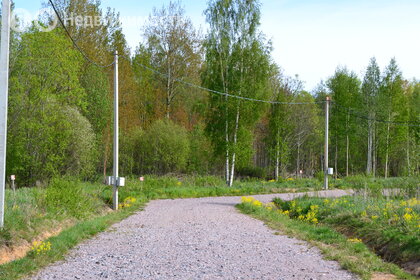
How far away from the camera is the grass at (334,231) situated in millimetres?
7886

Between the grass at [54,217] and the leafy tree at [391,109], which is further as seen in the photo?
the leafy tree at [391,109]

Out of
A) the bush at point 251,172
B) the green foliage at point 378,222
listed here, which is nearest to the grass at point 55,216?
the green foliage at point 378,222

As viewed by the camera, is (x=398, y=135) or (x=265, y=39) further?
(x=398, y=135)

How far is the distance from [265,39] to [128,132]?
1369cm

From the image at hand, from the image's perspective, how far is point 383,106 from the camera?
44.2 m

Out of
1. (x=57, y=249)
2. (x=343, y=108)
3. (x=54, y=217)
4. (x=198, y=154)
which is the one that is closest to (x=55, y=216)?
(x=54, y=217)

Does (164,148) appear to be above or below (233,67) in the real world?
below

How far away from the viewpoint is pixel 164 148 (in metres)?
35.9

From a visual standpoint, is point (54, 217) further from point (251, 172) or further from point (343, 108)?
point (343, 108)

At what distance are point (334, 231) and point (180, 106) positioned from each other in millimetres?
35376

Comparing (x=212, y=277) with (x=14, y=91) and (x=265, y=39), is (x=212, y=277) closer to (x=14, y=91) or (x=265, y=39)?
(x=14, y=91)

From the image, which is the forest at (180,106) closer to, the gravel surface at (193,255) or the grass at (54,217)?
the grass at (54,217)

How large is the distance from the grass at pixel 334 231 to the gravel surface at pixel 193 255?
1.14ft

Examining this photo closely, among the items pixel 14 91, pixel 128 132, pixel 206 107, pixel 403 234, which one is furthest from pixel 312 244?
pixel 128 132
